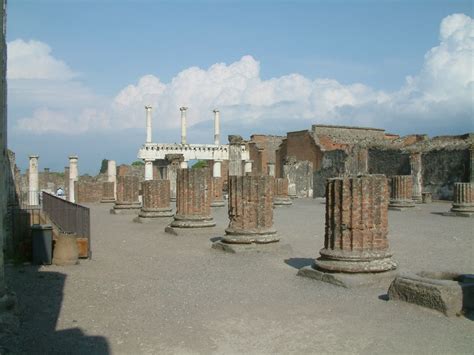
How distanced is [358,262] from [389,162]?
26579 millimetres

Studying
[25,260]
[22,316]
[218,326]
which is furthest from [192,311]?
[25,260]

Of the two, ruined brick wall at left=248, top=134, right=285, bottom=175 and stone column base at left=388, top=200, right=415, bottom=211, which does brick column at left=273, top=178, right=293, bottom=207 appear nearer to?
stone column base at left=388, top=200, right=415, bottom=211

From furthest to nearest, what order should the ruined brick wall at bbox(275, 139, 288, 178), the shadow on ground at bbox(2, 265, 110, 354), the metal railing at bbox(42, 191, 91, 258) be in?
1. the ruined brick wall at bbox(275, 139, 288, 178)
2. the metal railing at bbox(42, 191, 91, 258)
3. the shadow on ground at bbox(2, 265, 110, 354)

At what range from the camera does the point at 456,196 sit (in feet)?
63.7

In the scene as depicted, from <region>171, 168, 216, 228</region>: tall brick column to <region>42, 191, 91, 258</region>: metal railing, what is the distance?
9.34 feet

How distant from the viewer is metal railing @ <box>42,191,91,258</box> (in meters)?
9.80

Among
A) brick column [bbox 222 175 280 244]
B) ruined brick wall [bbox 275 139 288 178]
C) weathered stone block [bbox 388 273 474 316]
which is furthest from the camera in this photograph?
ruined brick wall [bbox 275 139 288 178]

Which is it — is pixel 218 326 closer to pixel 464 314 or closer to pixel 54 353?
pixel 54 353

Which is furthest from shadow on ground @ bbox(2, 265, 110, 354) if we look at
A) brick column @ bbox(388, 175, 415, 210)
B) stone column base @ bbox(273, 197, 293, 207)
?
stone column base @ bbox(273, 197, 293, 207)

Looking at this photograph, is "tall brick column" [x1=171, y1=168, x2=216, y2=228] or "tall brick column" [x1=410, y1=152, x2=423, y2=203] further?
"tall brick column" [x1=410, y1=152, x2=423, y2=203]

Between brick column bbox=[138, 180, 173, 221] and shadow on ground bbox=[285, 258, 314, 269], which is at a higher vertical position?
brick column bbox=[138, 180, 173, 221]

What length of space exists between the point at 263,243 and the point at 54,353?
620 cm

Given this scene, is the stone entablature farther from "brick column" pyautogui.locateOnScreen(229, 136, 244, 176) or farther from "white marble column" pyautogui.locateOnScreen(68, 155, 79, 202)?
"brick column" pyautogui.locateOnScreen(229, 136, 244, 176)

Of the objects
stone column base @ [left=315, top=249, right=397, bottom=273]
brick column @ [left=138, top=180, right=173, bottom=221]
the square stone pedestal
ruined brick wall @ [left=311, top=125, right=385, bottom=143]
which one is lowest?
the square stone pedestal
